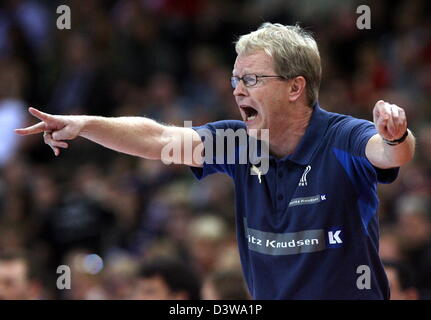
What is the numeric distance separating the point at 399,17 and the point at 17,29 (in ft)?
17.8

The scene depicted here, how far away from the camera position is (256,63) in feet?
14.2

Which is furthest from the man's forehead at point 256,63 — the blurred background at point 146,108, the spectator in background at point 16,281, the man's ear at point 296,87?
the spectator in background at point 16,281

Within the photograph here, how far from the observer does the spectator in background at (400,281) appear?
5574mm

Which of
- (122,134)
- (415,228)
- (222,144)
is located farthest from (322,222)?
(415,228)

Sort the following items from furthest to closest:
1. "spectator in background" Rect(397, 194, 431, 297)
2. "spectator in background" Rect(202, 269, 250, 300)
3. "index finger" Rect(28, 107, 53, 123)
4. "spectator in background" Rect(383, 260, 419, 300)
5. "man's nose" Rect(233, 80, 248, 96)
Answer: "spectator in background" Rect(397, 194, 431, 297), "spectator in background" Rect(383, 260, 419, 300), "spectator in background" Rect(202, 269, 250, 300), "man's nose" Rect(233, 80, 248, 96), "index finger" Rect(28, 107, 53, 123)

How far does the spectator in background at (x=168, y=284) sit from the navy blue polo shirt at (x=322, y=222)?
55.1 inches

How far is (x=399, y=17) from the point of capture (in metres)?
10.4

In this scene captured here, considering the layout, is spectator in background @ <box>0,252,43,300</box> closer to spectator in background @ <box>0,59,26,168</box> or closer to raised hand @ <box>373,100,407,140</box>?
raised hand @ <box>373,100,407,140</box>

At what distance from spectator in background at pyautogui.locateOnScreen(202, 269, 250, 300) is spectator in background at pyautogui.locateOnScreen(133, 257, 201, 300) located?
108 mm

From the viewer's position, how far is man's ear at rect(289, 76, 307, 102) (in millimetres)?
4352

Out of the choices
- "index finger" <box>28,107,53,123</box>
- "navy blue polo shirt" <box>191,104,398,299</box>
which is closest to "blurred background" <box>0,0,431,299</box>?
"navy blue polo shirt" <box>191,104,398,299</box>

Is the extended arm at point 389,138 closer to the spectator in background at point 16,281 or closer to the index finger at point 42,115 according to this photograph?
the index finger at point 42,115

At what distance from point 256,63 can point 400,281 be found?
7.14 feet
